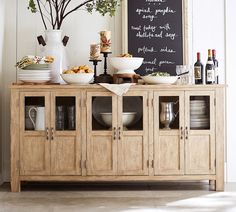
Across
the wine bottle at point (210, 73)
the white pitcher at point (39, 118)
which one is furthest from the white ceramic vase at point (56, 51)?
the wine bottle at point (210, 73)

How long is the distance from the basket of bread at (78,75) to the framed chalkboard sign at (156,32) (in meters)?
0.57

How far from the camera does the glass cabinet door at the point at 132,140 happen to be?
499 centimetres

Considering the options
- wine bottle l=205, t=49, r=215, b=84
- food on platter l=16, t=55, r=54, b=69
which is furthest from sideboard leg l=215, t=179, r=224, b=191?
food on platter l=16, t=55, r=54, b=69

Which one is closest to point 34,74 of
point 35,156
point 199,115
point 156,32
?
point 35,156

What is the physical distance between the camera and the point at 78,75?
4984 millimetres

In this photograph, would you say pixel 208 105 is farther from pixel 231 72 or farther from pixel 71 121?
pixel 71 121

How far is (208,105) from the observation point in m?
5.01

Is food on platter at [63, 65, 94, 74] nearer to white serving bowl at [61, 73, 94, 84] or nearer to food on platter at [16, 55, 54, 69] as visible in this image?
white serving bowl at [61, 73, 94, 84]

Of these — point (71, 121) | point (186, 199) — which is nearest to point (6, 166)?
point (71, 121)

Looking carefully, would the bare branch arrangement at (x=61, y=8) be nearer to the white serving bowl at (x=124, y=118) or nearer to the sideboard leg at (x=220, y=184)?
the white serving bowl at (x=124, y=118)

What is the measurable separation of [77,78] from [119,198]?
110 cm

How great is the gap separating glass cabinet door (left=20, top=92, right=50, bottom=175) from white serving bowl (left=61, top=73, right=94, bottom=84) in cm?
22

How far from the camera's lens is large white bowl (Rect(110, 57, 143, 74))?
510 cm

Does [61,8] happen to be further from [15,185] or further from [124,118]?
[15,185]
